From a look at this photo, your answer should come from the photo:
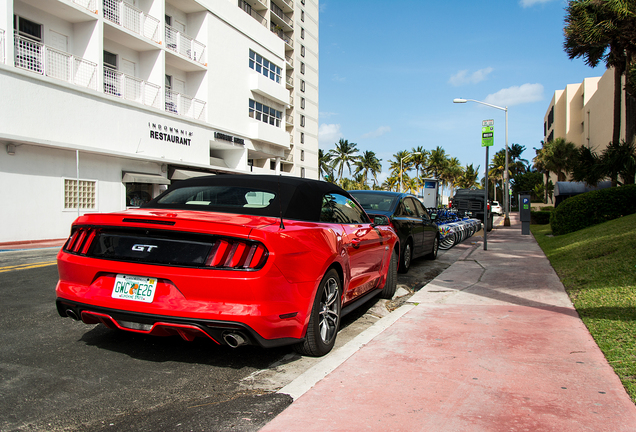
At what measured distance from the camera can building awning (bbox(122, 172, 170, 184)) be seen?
20.8 meters

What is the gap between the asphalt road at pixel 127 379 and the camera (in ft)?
8.57

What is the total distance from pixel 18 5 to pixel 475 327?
2085 centimetres

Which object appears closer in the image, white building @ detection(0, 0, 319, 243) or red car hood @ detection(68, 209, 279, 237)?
red car hood @ detection(68, 209, 279, 237)

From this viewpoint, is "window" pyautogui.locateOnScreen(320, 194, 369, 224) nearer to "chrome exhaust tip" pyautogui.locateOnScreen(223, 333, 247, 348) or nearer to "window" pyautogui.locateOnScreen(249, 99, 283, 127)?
"chrome exhaust tip" pyautogui.locateOnScreen(223, 333, 247, 348)

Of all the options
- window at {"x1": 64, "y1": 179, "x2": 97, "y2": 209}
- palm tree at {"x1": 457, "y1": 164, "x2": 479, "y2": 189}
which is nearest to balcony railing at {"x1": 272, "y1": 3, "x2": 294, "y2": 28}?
window at {"x1": 64, "y1": 179, "x2": 97, "y2": 209}

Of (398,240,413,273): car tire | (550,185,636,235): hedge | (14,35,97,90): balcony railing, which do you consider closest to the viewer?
(398,240,413,273): car tire

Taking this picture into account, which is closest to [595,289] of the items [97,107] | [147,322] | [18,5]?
[147,322]

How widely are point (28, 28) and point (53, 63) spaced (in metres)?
1.65

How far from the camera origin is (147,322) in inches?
123

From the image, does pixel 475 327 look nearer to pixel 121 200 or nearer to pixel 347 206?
pixel 347 206

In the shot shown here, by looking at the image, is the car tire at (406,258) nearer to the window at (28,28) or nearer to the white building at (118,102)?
the white building at (118,102)

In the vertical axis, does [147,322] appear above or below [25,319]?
above

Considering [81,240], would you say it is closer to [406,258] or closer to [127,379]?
[127,379]

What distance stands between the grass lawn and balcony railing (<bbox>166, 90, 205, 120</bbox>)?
20.8 metres
